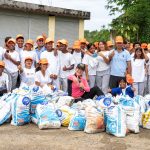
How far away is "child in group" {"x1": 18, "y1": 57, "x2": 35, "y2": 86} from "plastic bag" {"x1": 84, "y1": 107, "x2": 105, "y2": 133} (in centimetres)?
211

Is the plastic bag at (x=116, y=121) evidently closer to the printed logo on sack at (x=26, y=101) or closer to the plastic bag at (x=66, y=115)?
the plastic bag at (x=66, y=115)

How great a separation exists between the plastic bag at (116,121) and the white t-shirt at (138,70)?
248 centimetres

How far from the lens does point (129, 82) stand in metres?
8.43

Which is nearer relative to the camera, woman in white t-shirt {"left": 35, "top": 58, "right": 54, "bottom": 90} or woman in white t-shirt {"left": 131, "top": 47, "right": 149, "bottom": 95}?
woman in white t-shirt {"left": 35, "top": 58, "right": 54, "bottom": 90}

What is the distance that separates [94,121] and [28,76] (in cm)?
236

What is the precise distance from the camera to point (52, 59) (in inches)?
353

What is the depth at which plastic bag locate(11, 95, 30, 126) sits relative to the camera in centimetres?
736

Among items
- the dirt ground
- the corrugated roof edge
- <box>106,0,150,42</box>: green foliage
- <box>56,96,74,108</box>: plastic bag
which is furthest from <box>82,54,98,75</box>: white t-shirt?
<box>106,0,150,42</box>: green foliage

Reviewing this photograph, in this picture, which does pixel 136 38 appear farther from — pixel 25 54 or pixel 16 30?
pixel 25 54

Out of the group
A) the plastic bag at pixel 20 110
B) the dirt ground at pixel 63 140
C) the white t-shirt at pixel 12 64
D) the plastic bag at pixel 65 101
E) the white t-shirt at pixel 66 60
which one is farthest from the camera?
the white t-shirt at pixel 66 60

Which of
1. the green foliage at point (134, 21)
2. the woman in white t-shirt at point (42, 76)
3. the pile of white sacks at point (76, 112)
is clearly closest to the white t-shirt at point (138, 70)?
the pile of white sacks at point (76, 112)

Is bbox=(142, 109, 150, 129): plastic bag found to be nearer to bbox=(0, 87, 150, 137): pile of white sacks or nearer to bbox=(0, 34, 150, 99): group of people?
bbox=(0, 87, 150, 137): pile of white sacks

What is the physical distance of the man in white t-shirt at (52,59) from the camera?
8930mm

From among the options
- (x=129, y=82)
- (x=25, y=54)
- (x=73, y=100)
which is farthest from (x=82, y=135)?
(x=25, y=54)
